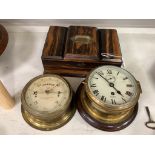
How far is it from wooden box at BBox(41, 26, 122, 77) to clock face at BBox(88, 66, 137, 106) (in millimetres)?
68

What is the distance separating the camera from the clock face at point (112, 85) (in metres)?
0.66

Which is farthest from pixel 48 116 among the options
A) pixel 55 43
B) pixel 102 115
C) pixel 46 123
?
pixel 55 43

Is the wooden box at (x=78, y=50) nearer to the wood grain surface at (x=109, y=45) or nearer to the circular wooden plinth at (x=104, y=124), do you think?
the wood grain surface at (x=109, y=45)

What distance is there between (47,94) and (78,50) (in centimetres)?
19

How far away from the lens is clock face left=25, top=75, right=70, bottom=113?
67cm

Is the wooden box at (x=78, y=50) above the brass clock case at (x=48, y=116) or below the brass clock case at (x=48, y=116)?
above

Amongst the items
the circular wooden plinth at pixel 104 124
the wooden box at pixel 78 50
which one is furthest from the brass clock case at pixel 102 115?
the wooden box at pixel 78 50

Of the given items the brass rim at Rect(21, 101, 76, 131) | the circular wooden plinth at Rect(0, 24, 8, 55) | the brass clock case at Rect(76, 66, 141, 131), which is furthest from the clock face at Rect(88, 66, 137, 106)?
the circular wooden plinth at Rect(0, 24, 8, 55)

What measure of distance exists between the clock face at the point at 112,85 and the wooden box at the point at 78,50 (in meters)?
0.07

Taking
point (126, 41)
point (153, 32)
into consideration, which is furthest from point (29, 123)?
point (153, 32)

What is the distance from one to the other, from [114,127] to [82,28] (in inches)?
15.2

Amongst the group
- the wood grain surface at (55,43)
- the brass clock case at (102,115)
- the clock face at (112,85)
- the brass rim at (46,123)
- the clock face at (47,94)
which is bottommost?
the brass rim at (46,123)

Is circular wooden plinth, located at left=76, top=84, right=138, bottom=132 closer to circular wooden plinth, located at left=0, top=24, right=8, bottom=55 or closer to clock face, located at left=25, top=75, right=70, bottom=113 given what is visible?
clock face, located at left=25, top=75, right=70, bottom=113
